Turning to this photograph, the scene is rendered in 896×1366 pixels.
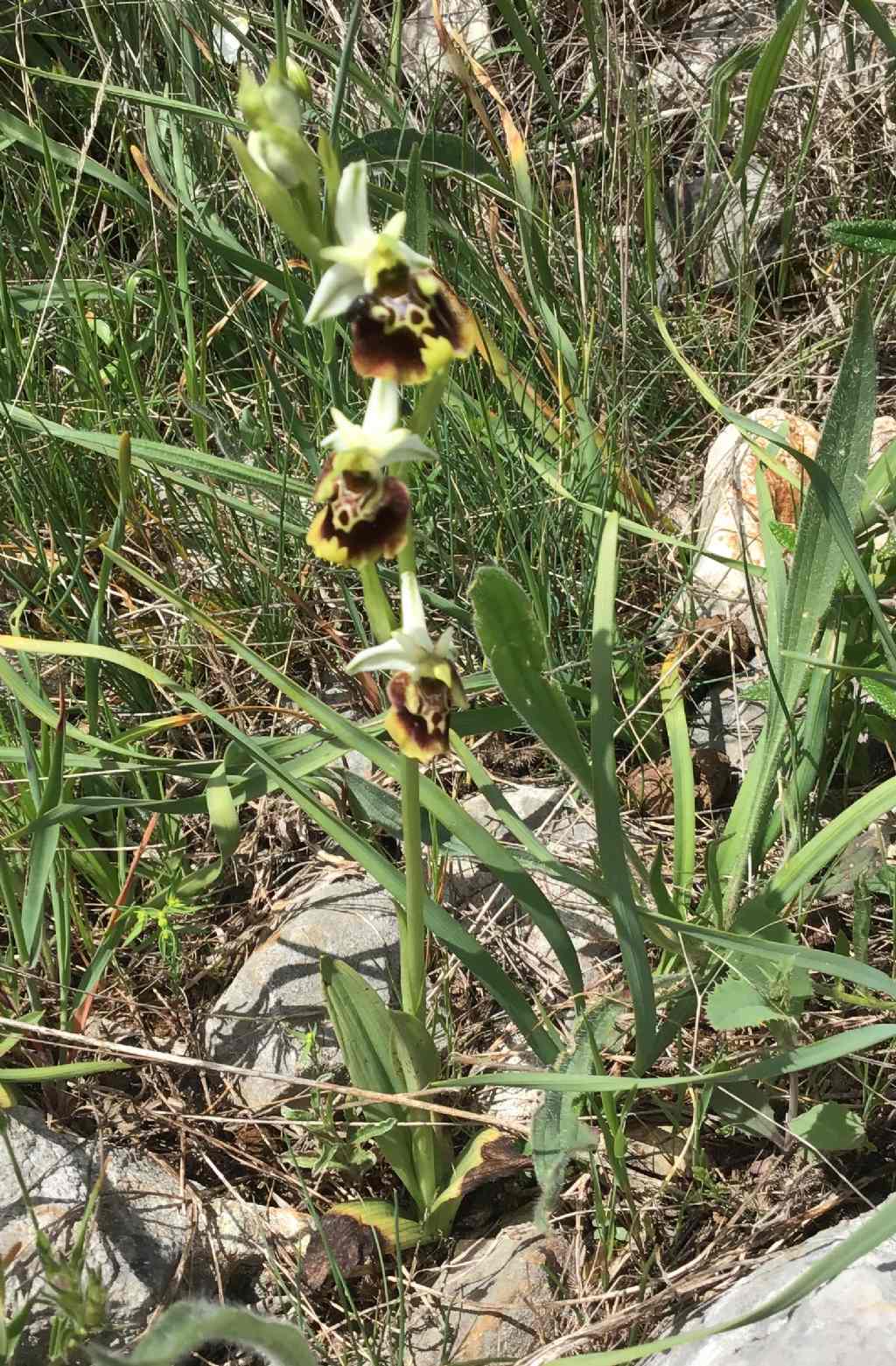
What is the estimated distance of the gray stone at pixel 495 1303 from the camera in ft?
5.48

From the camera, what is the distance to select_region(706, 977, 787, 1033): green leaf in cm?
153

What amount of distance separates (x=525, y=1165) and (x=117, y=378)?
1.79 metres

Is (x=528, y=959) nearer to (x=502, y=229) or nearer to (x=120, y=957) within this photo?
(x=120, y=957)

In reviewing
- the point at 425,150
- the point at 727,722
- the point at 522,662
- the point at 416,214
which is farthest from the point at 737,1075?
the point at 425,150

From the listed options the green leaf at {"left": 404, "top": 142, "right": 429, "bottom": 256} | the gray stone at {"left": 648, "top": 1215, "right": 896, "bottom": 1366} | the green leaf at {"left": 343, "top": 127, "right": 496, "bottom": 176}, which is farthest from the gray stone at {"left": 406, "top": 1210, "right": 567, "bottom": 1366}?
the green leaf at {"left": 343, "top": 127, "right": 496, "bottom": 176}

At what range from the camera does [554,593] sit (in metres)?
2.42

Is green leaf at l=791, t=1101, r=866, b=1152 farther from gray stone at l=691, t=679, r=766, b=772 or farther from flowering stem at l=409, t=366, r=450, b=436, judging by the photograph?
flowering stem at l=409, t=366, r=450, b=436

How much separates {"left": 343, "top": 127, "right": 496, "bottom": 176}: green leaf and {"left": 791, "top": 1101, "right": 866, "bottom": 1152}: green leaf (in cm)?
192

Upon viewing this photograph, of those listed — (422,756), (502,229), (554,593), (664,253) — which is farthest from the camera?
(664,253)

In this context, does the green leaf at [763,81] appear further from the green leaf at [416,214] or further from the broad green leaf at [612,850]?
the broad green leaf at [612,850]

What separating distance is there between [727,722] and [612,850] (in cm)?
84

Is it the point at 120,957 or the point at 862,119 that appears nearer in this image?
the point at 120,957

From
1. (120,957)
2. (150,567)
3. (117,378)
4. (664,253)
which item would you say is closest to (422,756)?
(120,957)

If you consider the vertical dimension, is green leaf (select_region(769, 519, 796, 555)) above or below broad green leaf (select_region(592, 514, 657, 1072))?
above
